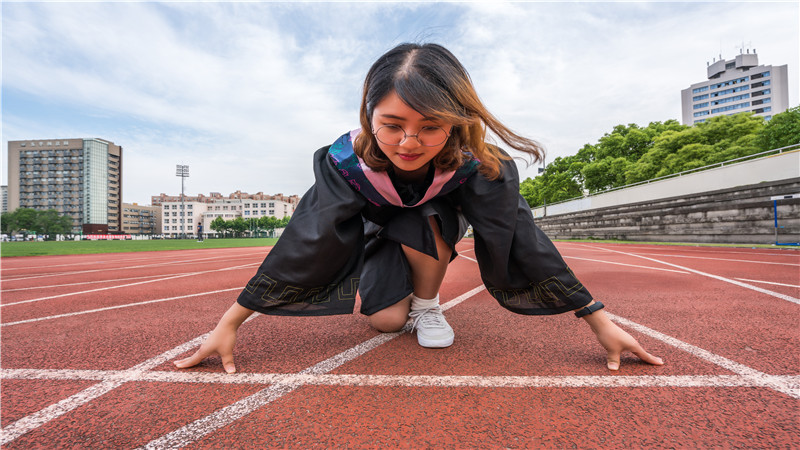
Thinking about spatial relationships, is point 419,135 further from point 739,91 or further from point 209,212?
point 209,212

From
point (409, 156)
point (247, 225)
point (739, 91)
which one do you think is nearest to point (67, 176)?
point (247, 225)

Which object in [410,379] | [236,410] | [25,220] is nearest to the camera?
[236,410]

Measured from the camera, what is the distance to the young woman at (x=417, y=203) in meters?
1.52

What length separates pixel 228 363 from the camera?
166 cm

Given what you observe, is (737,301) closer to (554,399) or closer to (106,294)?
(554,399)

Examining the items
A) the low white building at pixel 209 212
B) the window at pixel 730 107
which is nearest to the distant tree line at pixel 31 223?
the low white building at pixel 209 212

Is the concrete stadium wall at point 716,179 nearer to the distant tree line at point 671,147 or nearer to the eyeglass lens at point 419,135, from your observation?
the distant tree line at point 671,147

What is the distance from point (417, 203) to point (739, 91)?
373ft

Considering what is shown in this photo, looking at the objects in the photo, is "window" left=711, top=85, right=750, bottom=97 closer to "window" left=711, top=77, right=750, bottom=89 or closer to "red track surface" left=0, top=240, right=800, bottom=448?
"window" left=711, top=77, right=750, bottom=89

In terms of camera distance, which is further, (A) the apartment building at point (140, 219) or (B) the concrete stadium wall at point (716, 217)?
(A) the apartment building at point (140, 219)

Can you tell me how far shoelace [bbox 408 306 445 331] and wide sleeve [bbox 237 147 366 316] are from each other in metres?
0.57

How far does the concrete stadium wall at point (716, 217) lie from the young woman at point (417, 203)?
40.3 ft

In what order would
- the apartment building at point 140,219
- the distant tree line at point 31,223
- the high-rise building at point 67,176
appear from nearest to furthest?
the distant tree line at point 31,223
the high-rise building at point 67,176
the apartment building at point 140,219

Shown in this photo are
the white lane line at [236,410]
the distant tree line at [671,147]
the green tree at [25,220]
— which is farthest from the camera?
the green tree at [25,220]
